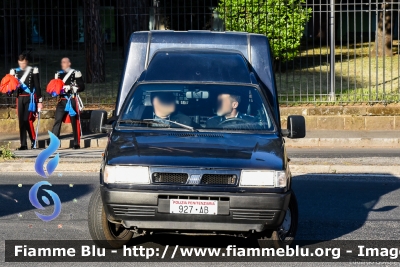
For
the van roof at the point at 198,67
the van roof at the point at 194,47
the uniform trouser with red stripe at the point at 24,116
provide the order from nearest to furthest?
the van roof at the point at 198,67 → the van roof at the point at 194,47 → the uniform trouser with red stripe at the point at 24,116

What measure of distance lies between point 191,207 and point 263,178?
0.64m

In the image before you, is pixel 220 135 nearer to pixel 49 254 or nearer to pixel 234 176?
pixel 234 176

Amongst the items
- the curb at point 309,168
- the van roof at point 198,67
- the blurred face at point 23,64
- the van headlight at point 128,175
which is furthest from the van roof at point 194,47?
the blurred face at point 23,64

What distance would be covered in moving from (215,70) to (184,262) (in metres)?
2.19

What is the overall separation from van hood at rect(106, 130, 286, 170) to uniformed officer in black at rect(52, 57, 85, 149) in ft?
26.9

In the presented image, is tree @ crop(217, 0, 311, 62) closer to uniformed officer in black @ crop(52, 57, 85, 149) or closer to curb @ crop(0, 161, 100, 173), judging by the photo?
uniformed officer in black @ crop(52, 57, 85, 149)

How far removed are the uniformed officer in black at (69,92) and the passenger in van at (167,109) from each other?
7.83m

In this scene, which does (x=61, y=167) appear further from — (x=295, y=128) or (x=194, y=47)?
(x=295, y=128)

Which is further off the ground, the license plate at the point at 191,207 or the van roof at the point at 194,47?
the van roof at the point at 194,47

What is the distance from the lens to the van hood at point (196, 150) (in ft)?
24.1

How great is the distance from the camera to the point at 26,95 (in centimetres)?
1642

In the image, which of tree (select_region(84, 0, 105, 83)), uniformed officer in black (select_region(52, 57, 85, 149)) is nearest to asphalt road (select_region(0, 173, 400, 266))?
uniformed officer in black (select_region(52, 57, 85, 149))

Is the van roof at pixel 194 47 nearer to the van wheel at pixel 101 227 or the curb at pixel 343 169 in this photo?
the van wheel at pixel 101 227

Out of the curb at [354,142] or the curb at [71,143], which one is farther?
the curb at [354,142]
